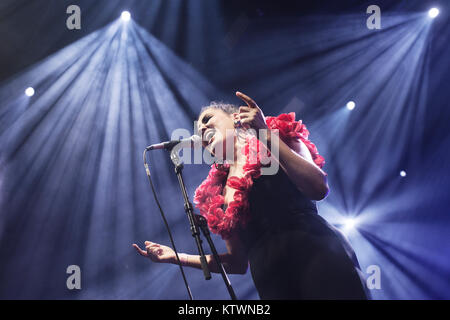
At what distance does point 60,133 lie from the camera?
3410 millimetres

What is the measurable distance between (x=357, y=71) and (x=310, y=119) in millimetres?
841

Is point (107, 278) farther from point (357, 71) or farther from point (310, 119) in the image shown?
point (357, 71)

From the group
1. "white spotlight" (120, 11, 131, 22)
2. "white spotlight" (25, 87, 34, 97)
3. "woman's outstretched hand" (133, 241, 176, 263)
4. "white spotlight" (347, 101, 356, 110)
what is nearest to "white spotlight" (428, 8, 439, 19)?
"white spotlight" (347, 101, 356, 110)

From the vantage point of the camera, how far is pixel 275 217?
1493 mm

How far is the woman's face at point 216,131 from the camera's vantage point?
1.81 metres

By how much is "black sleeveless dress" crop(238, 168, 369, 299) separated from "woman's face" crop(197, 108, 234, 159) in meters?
0.34

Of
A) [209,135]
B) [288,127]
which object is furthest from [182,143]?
[288,127]

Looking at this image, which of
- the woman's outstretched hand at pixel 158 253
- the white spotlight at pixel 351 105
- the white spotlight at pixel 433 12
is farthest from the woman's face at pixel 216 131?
the white spotlight at pixel 433 12

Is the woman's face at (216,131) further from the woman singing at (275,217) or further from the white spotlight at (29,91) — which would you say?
the white spotlight at (29,91)

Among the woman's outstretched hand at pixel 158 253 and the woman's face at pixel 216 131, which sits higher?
the woman's face at pixel 216 131

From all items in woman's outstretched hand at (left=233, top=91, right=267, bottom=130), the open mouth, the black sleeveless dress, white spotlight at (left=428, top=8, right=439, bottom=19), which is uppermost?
white spotlight at (left=428, top=8, right=439, bottom=19)

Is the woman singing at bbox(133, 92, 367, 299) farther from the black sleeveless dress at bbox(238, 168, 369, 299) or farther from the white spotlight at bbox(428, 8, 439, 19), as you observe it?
the white spotlight at bbox(428, 8, 439, 19)

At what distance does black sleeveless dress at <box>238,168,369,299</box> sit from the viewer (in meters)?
1.25

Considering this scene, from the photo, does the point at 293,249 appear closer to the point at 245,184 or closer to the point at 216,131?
the point at 245,184
